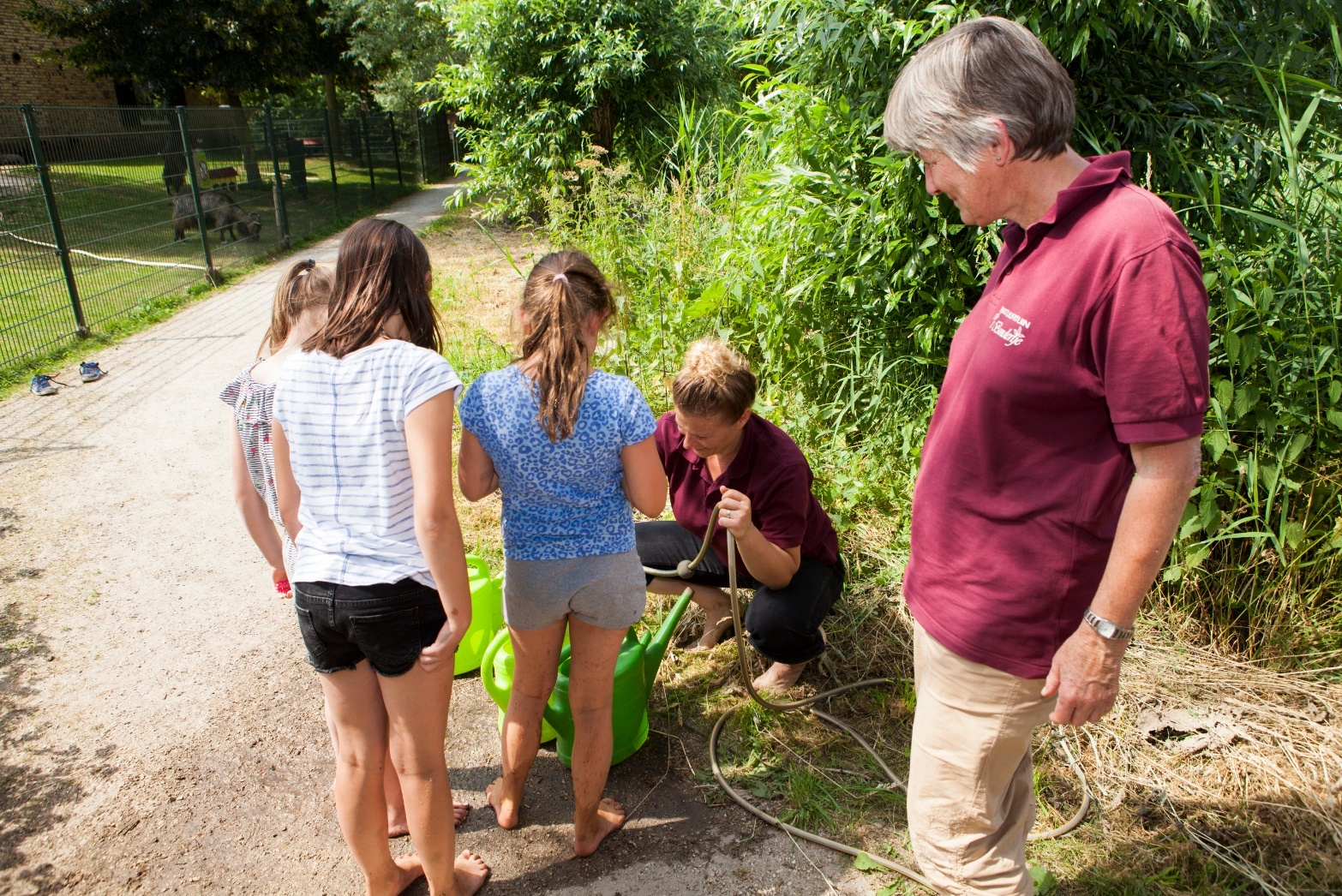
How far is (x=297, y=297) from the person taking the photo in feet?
7.32

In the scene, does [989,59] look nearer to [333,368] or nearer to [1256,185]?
[333,368]

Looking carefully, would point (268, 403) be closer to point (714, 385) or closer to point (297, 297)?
point (297, 297)

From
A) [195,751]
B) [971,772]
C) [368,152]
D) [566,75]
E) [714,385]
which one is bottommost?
[195,751]

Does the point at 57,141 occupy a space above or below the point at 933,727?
above

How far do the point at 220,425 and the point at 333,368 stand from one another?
13.8ft

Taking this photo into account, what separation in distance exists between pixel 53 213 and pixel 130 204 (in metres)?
1.51

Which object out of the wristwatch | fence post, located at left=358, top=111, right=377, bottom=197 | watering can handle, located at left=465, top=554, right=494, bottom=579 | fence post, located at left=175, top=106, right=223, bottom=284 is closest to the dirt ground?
watering can handle, located at left=465, top=554, right=494, bottom=579

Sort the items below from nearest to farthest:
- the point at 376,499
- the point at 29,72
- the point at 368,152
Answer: the point at 376,499 < the point at 368,152 < the point at 29,72

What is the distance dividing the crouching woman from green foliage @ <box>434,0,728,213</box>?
667 cm

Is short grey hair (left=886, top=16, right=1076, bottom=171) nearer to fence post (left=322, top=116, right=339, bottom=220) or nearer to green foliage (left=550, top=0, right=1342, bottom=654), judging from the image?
green foliage (left=550, top=0, right=1342, bottom=654)

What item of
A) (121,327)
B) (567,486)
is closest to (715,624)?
(567,486)

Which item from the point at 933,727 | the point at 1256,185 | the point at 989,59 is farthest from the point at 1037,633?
the point at 1256,185

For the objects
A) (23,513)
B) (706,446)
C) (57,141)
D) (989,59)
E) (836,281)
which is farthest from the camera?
(57,141)

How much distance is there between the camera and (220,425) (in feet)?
17.8
